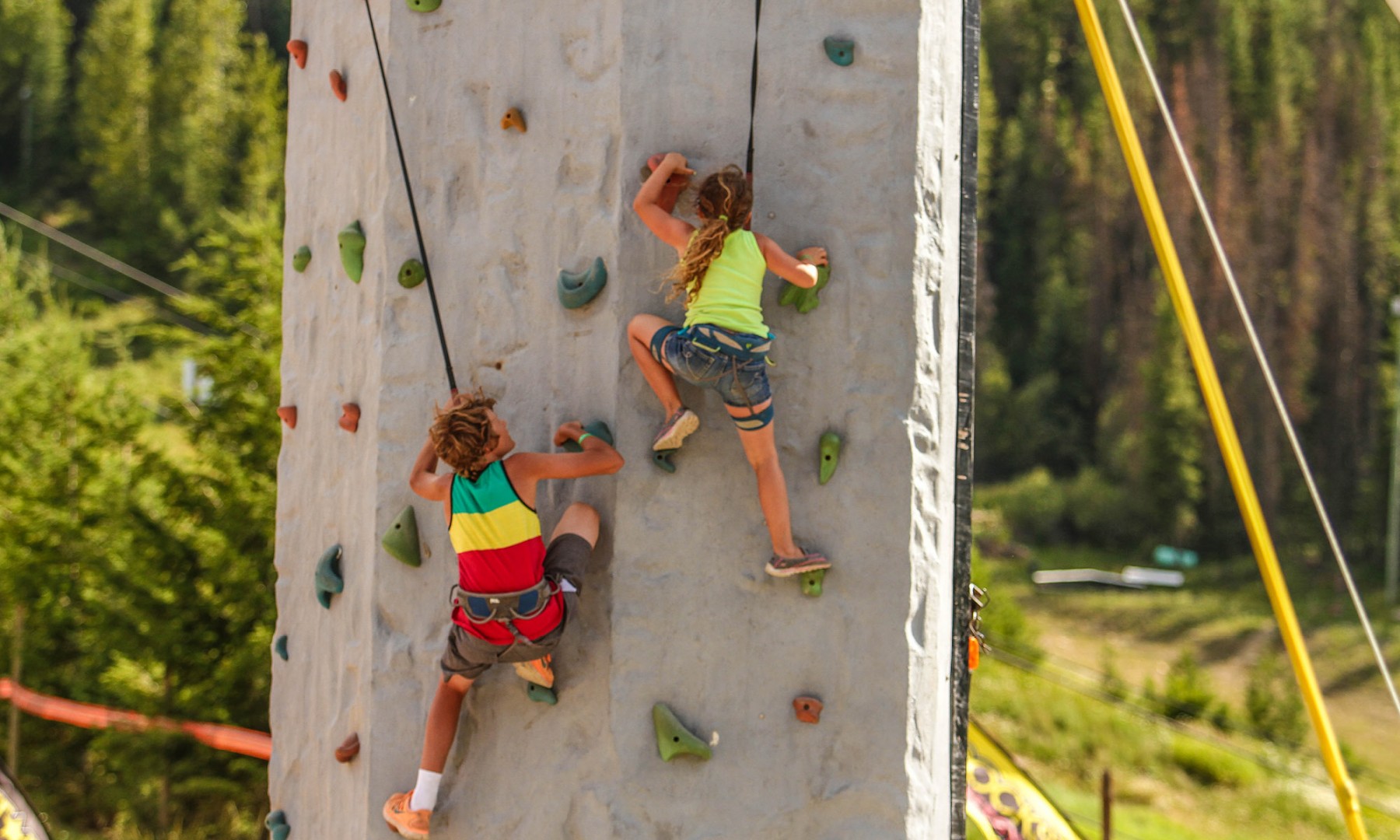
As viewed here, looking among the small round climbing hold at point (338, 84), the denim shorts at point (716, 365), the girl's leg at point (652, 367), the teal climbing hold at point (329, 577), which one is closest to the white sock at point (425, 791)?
the teal climbing hold at point (329, 577)

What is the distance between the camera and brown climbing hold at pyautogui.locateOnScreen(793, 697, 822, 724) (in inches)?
140

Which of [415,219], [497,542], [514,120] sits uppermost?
[514,120]


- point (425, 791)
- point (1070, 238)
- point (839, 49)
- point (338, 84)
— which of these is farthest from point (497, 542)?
point (1070, 238)

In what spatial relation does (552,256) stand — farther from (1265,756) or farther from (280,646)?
(1265,756)

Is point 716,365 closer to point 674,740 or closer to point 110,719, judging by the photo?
point 674,740

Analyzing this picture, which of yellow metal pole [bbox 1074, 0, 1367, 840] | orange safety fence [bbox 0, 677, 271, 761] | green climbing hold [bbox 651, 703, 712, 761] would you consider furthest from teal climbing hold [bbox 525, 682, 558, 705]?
orange safety fence [bbox 0, 677, 271, 761]

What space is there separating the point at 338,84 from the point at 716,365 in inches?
78.6

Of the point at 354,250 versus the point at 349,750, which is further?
the point at 354,250

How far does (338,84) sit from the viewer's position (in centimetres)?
428

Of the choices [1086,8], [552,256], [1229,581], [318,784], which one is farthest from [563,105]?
[1229,581]

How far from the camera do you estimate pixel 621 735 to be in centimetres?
353

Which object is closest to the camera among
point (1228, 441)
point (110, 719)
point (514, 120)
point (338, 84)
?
point (514, 120)

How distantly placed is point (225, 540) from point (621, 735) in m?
6.98

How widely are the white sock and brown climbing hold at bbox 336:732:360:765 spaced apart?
0.49 metres
